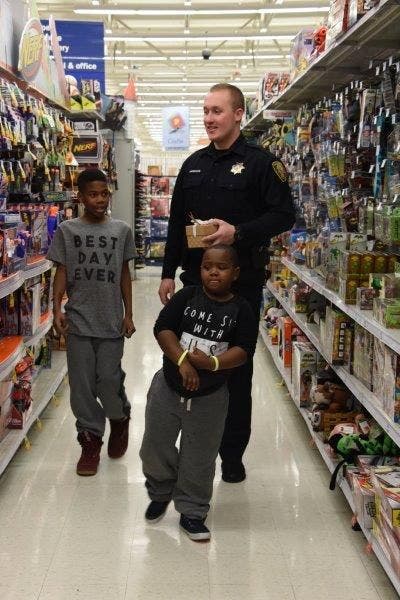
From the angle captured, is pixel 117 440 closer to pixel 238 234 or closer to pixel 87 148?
pixel 238 234

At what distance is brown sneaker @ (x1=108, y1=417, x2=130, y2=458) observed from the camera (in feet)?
12.4

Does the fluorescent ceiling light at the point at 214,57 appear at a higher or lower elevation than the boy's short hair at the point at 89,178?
higher

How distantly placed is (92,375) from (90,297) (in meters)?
0.38

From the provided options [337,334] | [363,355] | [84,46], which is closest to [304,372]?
[337,334]

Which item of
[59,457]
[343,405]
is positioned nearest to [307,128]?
[343,405]

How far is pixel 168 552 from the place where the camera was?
277cm

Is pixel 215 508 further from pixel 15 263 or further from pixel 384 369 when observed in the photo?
pixel 15 263

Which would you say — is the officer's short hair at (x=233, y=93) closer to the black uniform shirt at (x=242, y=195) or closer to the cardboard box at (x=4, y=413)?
the black uniform shirt at (x=242, y=195)

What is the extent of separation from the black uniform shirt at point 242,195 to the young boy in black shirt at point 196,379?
46cm

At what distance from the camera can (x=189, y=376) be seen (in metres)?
2.65

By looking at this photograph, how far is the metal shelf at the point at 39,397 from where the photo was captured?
11.4ft

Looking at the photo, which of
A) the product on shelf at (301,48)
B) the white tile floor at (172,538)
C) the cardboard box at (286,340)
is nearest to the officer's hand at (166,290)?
the white tile floor at (172,538)

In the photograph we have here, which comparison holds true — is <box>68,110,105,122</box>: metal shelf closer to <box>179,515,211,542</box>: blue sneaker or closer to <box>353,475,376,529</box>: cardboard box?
<box>179,515,211,542</box>: blue sneaker

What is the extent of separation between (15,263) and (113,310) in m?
0.54
